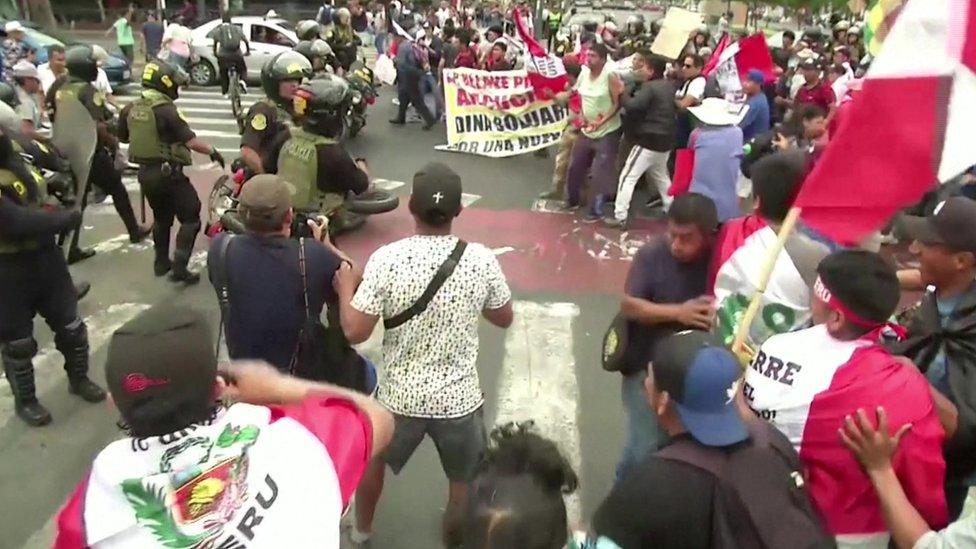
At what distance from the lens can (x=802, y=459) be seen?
8.61 feet

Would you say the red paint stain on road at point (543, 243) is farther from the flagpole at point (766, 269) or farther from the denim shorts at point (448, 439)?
the flagpole at point (766, 269)

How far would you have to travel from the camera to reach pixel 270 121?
259 inches

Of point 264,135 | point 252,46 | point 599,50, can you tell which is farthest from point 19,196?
point 252,46

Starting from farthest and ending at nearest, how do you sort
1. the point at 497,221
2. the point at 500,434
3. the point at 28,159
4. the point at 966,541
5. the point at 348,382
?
the point at 497,221 → the point at 28,159 → the point at 348,382 → the point at 500,434 → the point at 966,541

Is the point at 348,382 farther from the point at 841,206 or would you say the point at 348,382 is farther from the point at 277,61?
the point at 277,61

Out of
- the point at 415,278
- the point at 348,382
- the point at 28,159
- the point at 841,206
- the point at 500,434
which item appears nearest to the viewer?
the point at 500,434

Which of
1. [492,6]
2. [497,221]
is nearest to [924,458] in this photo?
[497,221]

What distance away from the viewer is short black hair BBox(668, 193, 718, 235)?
346 centimetres

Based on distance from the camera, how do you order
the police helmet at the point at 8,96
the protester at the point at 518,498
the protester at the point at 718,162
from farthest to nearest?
the police helmet at the point at 8,96
the protester at the point at 718,162
the protester at the point at 518,498

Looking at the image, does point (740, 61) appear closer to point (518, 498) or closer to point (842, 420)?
point (842, 420)

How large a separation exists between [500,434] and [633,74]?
27.8 feet

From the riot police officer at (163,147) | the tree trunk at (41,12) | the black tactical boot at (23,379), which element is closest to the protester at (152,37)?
the tree trunk at (41,12)

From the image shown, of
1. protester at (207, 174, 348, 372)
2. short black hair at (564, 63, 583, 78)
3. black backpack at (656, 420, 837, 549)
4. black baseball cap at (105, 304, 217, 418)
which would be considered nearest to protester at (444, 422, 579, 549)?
black backpack at (656, 420, 837, 549)

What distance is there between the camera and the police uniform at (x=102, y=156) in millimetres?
7117
